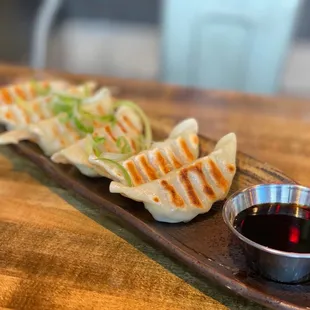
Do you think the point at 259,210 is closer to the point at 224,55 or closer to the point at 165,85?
the point at 165,85

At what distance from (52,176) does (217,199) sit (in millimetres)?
489

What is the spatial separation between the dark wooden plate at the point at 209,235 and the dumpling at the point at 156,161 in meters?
0.07

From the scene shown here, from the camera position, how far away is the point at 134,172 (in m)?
1.33

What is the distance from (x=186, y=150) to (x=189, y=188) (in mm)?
204

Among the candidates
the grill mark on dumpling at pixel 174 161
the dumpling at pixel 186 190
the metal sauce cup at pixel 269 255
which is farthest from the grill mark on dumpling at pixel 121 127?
the metal sauce cup at pixel 269 255

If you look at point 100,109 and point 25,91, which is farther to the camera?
point 25,91

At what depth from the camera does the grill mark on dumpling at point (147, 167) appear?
135 centimetres

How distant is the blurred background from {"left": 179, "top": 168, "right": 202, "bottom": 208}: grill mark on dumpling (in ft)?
6.48

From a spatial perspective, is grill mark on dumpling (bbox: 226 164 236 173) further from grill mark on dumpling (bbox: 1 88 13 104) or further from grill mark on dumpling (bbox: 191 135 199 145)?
A: grill mark on dumpling (bbox: 1 88 13 104)

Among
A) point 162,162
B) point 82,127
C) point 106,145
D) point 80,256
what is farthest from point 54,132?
point 80,256

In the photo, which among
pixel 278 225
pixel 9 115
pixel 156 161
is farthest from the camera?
pixel 9 115

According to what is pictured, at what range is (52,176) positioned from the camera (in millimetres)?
1510

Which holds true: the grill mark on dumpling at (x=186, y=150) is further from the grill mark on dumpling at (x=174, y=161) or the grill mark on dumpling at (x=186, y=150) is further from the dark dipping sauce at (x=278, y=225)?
the dark dipping sauce at (x=278, y=225)

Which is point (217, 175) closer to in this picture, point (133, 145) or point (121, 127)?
point (133, 145)
